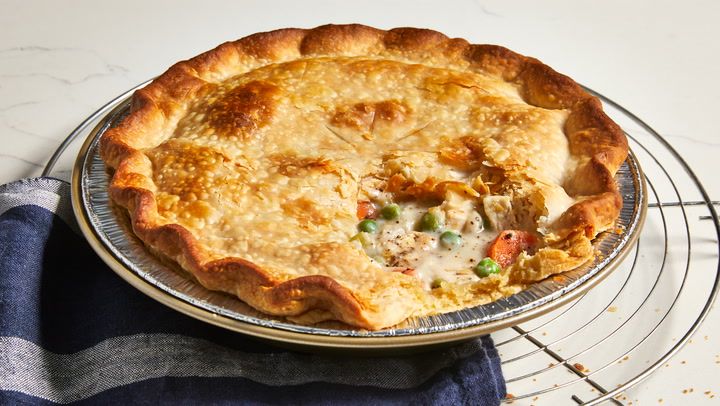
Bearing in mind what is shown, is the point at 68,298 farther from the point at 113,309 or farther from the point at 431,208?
the point at 431,208

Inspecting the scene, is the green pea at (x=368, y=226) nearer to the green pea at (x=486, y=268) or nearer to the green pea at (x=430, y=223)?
the green pea at (x=430, y=223)

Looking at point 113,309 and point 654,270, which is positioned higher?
point 654,270

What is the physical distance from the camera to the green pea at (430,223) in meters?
3.84

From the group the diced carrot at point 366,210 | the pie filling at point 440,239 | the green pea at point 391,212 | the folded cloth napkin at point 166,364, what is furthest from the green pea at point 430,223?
the folded cloth napkin at point 166,364

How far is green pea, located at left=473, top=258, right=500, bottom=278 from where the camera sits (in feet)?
11.8

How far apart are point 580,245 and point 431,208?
0.69 m

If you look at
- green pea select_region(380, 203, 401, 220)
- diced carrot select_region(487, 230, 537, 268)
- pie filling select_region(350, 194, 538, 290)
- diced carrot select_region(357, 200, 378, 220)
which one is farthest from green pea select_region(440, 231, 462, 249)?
diced carrot select_region(357, 200, 378, 220)

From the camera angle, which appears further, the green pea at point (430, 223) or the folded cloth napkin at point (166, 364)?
the green pea at point (430, 223)

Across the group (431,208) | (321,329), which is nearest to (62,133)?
(431,208)

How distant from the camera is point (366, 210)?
13.1 feet

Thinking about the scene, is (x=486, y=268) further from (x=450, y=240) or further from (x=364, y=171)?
(x=364, y=171)

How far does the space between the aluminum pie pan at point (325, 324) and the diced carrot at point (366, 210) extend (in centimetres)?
77

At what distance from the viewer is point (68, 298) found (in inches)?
151

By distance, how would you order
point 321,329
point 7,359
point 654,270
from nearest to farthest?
point 321,329
point 7,359
point 654,270
